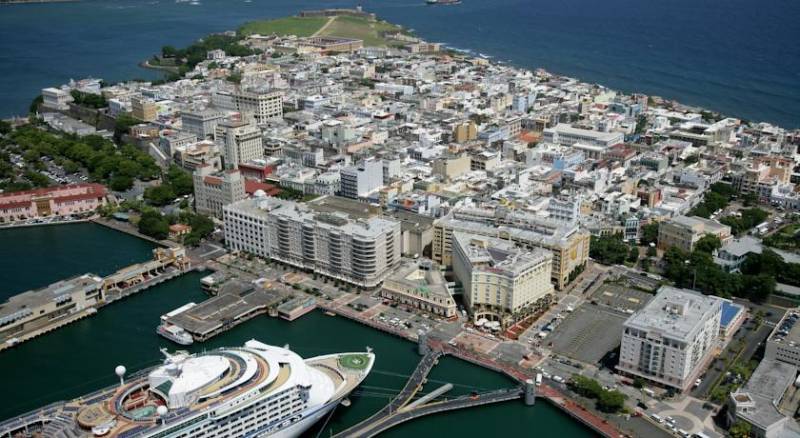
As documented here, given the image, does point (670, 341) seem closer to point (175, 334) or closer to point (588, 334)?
point (588, 334)

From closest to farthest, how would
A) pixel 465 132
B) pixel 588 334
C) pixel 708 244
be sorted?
pixel 588 334 < pixel 708 244 < pixel 465 132

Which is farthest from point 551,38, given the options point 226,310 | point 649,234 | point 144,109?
point 226,310

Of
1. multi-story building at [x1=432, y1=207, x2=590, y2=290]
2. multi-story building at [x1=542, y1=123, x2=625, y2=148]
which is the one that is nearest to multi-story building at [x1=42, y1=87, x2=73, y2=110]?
multi-story building at [x1=542, y1=123, x2=625, y2=148]

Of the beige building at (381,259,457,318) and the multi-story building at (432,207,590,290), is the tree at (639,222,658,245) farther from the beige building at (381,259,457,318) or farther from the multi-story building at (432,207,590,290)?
the beige building at (381,259,457,318)

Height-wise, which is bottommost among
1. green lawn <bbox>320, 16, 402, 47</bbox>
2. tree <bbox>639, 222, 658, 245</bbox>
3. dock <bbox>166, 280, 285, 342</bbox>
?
dock <bbox>166, 280, 285, 342</bbox>

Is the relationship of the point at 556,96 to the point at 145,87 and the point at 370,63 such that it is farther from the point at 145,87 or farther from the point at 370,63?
the point at 145,87

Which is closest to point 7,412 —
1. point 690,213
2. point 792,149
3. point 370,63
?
point 690,213
